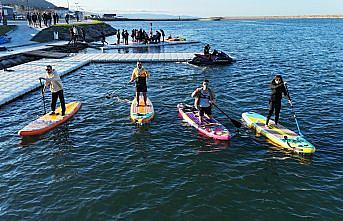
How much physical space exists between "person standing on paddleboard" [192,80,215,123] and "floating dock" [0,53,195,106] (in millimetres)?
11777

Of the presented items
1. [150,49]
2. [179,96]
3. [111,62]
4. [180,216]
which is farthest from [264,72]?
[180,216]

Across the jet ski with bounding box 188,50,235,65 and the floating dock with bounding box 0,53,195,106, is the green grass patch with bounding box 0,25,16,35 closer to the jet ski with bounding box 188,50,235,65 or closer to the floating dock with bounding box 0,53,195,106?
the floating dock with bounding box 0,53,195,106

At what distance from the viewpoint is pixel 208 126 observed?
1473 centimetres

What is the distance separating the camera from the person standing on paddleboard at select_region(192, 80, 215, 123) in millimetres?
14133

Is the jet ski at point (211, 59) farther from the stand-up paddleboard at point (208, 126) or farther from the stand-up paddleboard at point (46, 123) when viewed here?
the stand-up paddleboard at point (46, 123)

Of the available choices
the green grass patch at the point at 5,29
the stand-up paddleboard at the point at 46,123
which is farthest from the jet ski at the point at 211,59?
the green grass patch at the point at 5,29

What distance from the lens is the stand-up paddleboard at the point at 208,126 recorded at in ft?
45.5

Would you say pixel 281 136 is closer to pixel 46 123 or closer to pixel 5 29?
pixel 46 123

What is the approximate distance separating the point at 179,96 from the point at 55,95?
8.59 m

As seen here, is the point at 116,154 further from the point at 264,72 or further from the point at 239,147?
the point at 264,72

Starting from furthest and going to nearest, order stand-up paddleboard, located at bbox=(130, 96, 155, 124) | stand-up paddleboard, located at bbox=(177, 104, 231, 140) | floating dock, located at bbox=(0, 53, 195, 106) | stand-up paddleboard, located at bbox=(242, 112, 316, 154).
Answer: floating dock, located at bbox=(0, 53, 195, 106) → stand-up paddleboard, located at bbox=(130, 96, 155, 124) → stand-up paddleboard, located at bbox=(177, 104, 231, 140) → stand-up paddleboard, located at bbox=(242, 112, 316, 154)

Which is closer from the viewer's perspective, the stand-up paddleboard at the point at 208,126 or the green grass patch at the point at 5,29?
the stand-up paddleboard at the point at 208,126

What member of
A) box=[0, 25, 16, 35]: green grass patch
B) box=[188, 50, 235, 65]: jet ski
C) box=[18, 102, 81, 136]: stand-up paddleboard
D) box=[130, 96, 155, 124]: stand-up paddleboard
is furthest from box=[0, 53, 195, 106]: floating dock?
box=[0, 25, 16, 35]: green grass patch

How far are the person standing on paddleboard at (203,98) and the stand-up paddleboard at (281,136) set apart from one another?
235 centimetres
